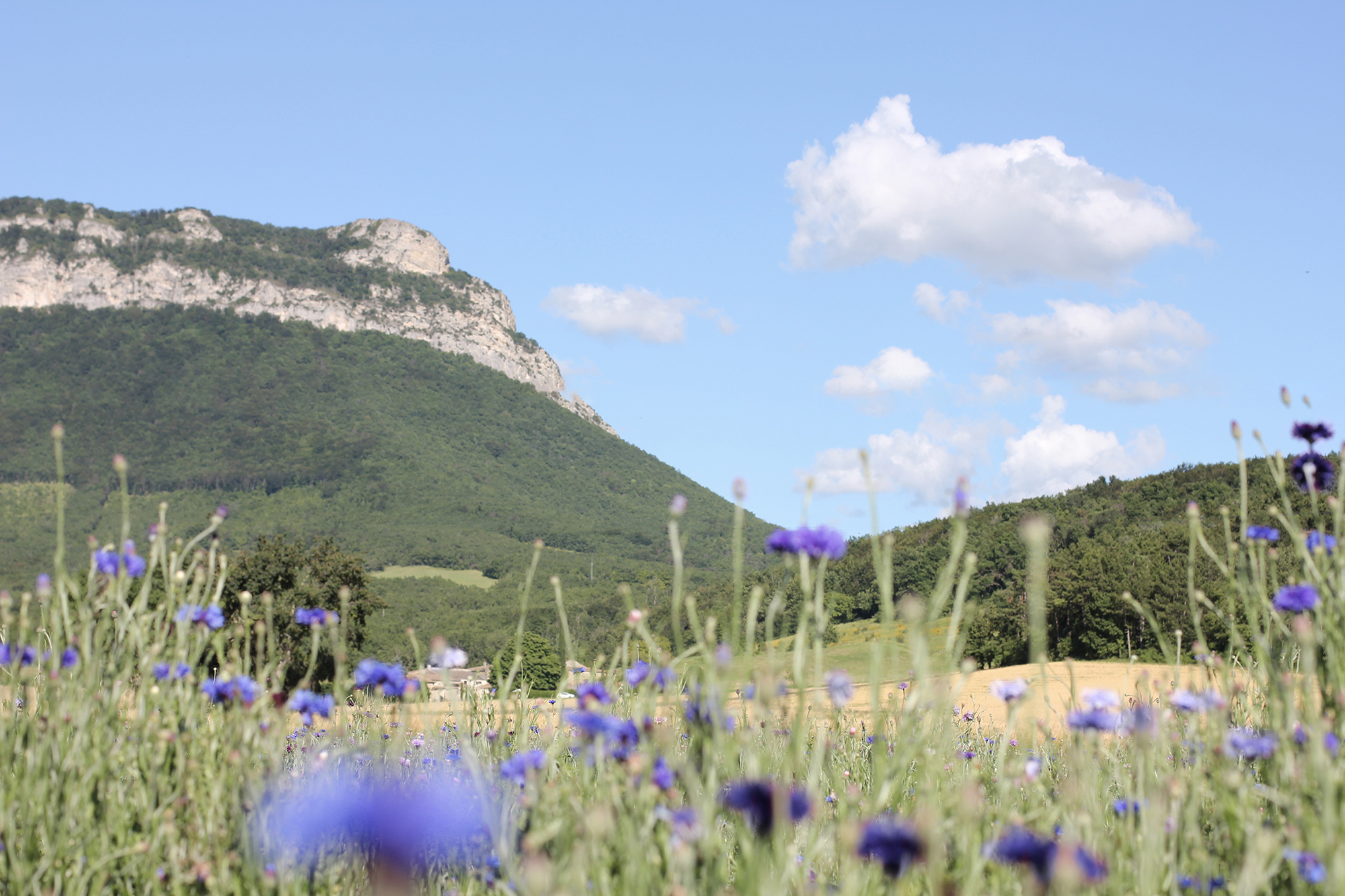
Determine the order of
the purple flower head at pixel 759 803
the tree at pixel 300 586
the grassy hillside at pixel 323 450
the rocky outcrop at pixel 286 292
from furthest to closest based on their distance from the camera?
the rocky outcrop at pixel 286 292 < the grassy hillside at pixel 323 450 < the tree at pixel 300 586 < the purple flower head at pixel 759 803

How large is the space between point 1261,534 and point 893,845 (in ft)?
7.05

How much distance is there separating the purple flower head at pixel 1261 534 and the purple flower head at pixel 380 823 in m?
2.51

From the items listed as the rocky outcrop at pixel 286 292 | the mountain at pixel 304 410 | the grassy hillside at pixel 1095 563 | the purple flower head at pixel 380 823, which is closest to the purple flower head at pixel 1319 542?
the purple flower head at pixel 380 823

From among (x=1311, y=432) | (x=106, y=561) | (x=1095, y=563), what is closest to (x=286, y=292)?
(x=1095, y=563)

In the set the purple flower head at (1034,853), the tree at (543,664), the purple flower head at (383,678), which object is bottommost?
the tree at (543,664)

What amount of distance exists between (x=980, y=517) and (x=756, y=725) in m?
34.1

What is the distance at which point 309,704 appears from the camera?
254 cm

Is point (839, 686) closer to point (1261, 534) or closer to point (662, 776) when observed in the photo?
point (662, 776)

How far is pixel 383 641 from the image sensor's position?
48.9 metres

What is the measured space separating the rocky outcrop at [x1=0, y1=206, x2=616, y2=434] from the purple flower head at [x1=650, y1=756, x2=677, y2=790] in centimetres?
14890

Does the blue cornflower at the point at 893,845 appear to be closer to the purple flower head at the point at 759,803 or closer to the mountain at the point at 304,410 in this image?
the purple flower head at the point at 759,803

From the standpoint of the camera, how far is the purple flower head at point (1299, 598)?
2.40m

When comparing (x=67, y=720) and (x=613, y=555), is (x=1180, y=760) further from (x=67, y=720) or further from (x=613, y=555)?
(x=613, y=555)

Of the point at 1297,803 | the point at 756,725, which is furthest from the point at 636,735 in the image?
the point at 756,725
